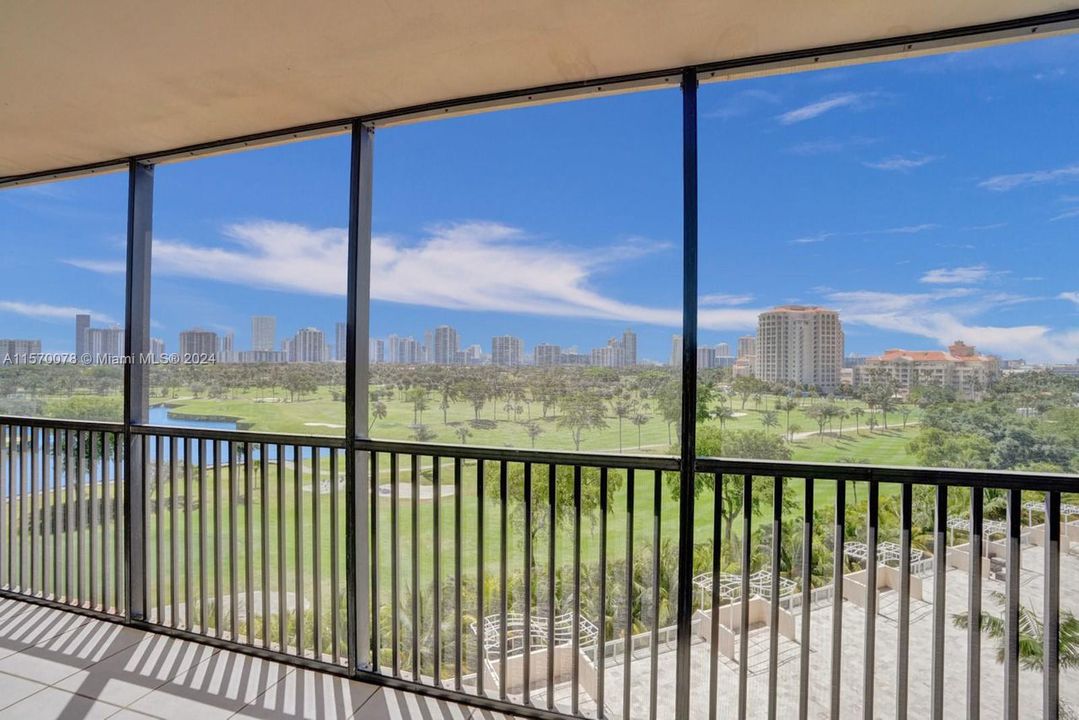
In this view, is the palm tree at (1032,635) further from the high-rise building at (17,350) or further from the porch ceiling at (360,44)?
the high-rise building at (17,350)

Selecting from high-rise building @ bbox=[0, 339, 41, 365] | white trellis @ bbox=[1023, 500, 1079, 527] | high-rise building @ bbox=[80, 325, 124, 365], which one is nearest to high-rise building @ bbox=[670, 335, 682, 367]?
white trellis @ bbox=[1023, 500, 1079, 527]

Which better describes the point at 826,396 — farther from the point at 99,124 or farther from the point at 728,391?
the point at 99,124

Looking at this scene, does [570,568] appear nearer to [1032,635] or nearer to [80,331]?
[1032,635]

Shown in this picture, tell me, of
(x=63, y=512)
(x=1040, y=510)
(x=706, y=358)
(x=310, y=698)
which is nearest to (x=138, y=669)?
(x=310, y=698)

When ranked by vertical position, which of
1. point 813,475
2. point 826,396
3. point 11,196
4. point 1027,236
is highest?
point 11,196

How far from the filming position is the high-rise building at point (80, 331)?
8.61ft

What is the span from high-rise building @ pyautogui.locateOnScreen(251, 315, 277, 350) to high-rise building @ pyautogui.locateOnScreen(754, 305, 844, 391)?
204 cm

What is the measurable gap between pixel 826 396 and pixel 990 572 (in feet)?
2.25

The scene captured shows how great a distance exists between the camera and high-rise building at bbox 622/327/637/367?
72.4 inches

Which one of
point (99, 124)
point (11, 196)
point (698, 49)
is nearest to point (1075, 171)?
point (698, 49)

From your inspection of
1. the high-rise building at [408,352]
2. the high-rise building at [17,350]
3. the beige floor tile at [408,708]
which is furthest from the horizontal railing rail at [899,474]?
the high-rise building at [17,350]

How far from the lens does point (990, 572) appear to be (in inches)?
60.1

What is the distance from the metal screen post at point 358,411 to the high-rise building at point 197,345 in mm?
839

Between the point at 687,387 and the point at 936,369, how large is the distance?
0.74m
